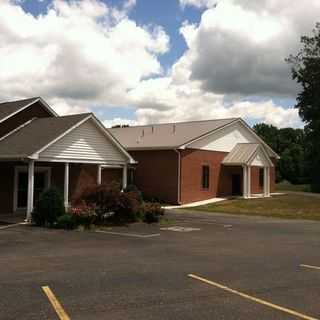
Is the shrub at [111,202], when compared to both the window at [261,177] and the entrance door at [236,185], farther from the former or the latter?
the window at [261,177]

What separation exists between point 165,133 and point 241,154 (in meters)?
5.74

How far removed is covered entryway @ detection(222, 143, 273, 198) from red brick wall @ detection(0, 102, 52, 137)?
51.2ft

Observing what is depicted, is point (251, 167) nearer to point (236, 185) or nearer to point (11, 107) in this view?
point (236, 185)

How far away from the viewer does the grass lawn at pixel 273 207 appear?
28.1 metres

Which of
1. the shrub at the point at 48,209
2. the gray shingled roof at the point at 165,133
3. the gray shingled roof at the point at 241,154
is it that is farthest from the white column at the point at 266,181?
the shrub at the point at 48,209

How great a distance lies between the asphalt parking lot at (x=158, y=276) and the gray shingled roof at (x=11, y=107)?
27.1 feet

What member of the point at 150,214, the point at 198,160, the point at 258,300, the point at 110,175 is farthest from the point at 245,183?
the point at 258,300

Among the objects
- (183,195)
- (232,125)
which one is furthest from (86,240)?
(232,125)

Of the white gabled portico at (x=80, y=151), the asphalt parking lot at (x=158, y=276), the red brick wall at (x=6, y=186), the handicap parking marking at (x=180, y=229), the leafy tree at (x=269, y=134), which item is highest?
the leafy tree at (x=269, y=134)

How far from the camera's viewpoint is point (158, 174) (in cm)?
3406

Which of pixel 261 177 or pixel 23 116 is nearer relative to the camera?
pixel 23 116

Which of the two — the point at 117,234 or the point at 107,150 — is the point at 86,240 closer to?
the point at 117,234

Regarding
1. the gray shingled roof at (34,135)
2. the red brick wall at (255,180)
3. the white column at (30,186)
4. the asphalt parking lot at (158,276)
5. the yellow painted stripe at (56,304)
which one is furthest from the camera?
the red brick wall at (255,180)

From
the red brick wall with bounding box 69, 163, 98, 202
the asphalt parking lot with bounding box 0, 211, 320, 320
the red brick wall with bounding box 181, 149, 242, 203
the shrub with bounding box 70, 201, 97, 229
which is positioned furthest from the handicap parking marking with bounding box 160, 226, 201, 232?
the red brick wall with bounding box 181, 149, 242, 203
